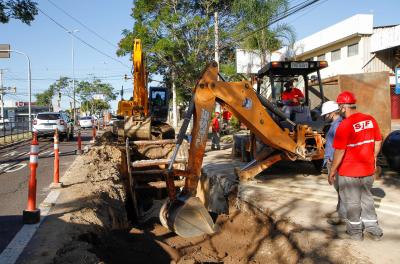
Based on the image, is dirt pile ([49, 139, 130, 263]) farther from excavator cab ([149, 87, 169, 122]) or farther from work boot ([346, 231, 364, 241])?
excavator cab ([149, 87, 169, 122])

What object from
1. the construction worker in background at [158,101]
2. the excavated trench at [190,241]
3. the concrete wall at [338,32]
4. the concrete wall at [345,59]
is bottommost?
the excavated trench at [190,241]

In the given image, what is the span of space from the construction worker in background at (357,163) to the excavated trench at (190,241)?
56cm

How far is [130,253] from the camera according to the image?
6090 mm

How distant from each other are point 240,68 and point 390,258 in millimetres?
22305

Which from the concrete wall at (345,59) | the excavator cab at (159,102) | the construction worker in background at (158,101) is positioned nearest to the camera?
the excavator cab at (159,102)

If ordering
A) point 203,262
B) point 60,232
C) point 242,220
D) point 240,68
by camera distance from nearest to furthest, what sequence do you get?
point 60,232 < point 203,262 < point 242,220 < point 240,68

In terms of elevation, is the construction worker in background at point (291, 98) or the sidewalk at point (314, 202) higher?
the construction worker in background at point (291, 98)

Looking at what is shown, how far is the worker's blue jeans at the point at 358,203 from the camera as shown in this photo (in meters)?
5.57

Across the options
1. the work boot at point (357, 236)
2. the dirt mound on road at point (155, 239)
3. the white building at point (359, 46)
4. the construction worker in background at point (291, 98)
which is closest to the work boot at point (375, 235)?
the work boot at point (357, 236)

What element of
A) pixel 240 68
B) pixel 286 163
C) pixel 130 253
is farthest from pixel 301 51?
pixel 130 253

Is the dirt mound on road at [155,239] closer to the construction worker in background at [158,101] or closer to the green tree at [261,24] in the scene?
the construction worker in background at [158,101]

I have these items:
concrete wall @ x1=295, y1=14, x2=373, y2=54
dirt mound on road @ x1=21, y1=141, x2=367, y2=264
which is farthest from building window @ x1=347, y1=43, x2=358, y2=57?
dirt mound on road @ x1=21, y1=141, x2=367, y2=264

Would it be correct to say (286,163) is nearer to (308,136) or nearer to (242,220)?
(308,136)

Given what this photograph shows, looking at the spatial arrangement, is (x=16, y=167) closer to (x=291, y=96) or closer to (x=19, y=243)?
(x=291, y=96)
